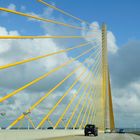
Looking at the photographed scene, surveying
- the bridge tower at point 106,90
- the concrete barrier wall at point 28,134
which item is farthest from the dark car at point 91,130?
the concrete barrier wall at point 28,134

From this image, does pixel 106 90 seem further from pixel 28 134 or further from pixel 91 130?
pixel 28 134

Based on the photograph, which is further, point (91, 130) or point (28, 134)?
point (91, 130)

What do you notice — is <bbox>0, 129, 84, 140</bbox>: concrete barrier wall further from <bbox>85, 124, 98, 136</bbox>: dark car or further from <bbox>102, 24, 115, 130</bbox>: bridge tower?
<bbox>102, 24, 115, 130</bbox>: bridge tower

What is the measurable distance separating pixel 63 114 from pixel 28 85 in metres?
10.4

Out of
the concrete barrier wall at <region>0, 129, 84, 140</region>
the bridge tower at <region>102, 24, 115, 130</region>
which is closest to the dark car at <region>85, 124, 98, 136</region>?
the bridge tower at <region>102, 24, 115, 130</region>

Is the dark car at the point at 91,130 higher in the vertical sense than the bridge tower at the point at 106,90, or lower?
lower

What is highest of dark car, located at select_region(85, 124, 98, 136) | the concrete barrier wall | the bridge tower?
the bridge tower

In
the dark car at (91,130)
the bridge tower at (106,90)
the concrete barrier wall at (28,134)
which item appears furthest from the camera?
the bridge tower at (106,90)

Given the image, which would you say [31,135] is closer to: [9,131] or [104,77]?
[9,131]

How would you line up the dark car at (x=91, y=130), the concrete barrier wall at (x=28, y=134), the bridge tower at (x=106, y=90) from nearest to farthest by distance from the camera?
the concrete barrier wall at (x=28, y=134), the dark car at (x=91, y=130), the bridge tower at (x=106, y=90)

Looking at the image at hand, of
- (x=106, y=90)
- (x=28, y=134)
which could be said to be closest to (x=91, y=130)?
(x=106, y=90)

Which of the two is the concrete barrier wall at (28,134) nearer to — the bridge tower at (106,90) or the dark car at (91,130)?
the dark car at (91,130)

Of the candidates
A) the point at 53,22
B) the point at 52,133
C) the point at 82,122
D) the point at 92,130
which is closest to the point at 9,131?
the point at 53,22

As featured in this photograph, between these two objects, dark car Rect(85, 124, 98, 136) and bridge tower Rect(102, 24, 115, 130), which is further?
bridge tower Rect(102, 24, 115, 130)
